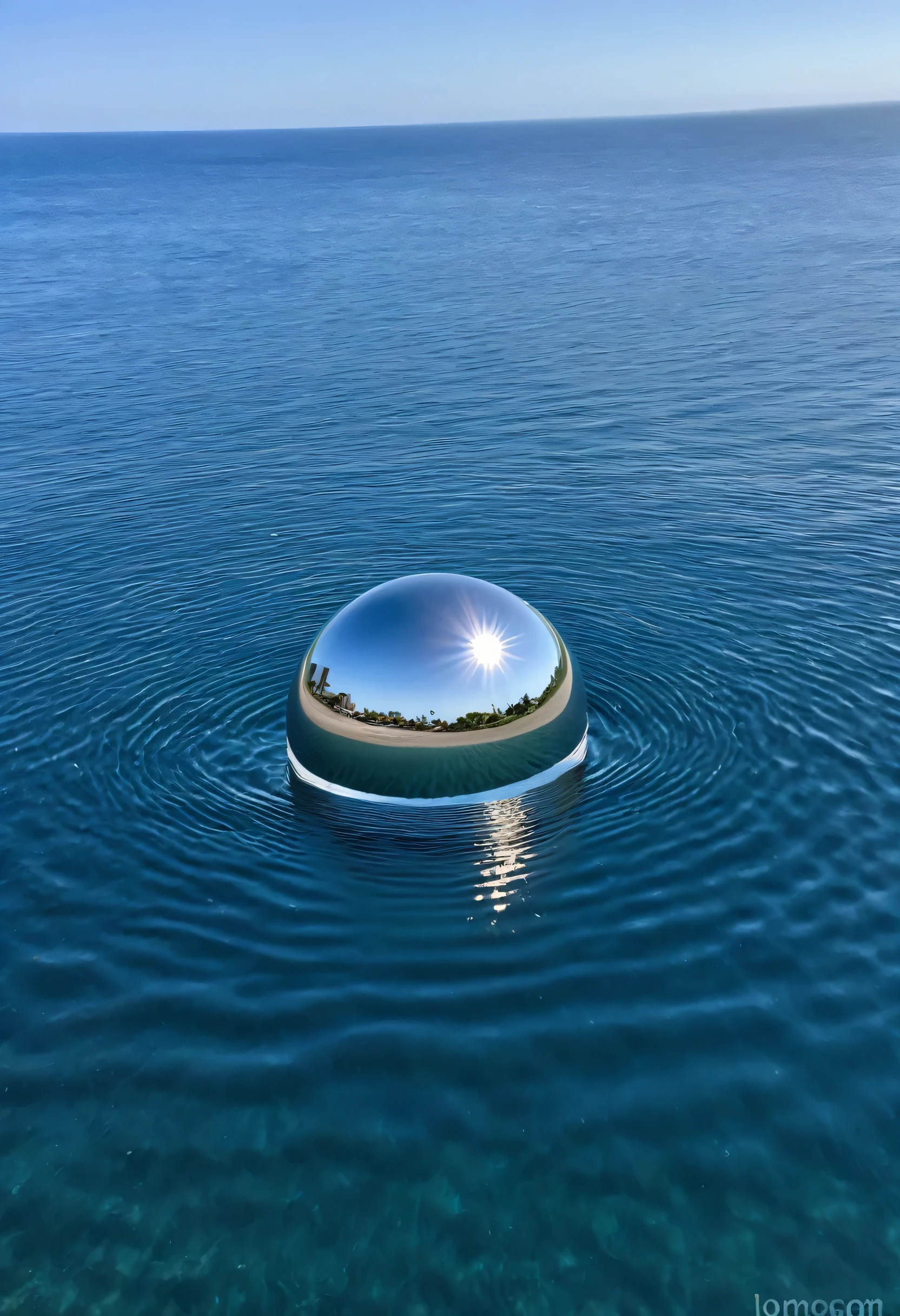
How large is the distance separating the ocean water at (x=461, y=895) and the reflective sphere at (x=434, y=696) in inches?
21.8

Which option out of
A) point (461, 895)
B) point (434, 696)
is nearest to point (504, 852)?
point (461, 895)

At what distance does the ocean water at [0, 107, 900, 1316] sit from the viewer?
8.38 m

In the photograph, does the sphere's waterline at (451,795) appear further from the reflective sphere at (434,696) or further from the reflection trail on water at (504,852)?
the reflection trail on water at (504,852)

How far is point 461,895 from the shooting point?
12.1 meters

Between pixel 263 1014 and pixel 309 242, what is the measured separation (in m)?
71.8

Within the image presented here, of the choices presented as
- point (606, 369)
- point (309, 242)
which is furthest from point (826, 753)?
point (309, 242)

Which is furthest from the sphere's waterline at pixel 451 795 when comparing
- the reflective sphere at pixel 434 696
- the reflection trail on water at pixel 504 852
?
the reflection trail on water at pixel 504 852

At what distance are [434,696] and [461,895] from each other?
2.22 m

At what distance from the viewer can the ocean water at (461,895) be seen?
838 cm

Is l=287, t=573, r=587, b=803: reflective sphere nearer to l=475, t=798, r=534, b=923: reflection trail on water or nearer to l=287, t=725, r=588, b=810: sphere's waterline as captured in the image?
l=287, t=725, r=588, b=810: sphere's waterline

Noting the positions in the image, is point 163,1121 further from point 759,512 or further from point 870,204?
point 870,204

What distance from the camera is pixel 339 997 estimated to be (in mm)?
10727

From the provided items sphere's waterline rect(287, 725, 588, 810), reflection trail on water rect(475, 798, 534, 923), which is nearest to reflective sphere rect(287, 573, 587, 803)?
sphere's waterline rect(287, 725, 588, 810)

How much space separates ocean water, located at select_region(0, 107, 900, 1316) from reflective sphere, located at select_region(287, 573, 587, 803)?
55cm
